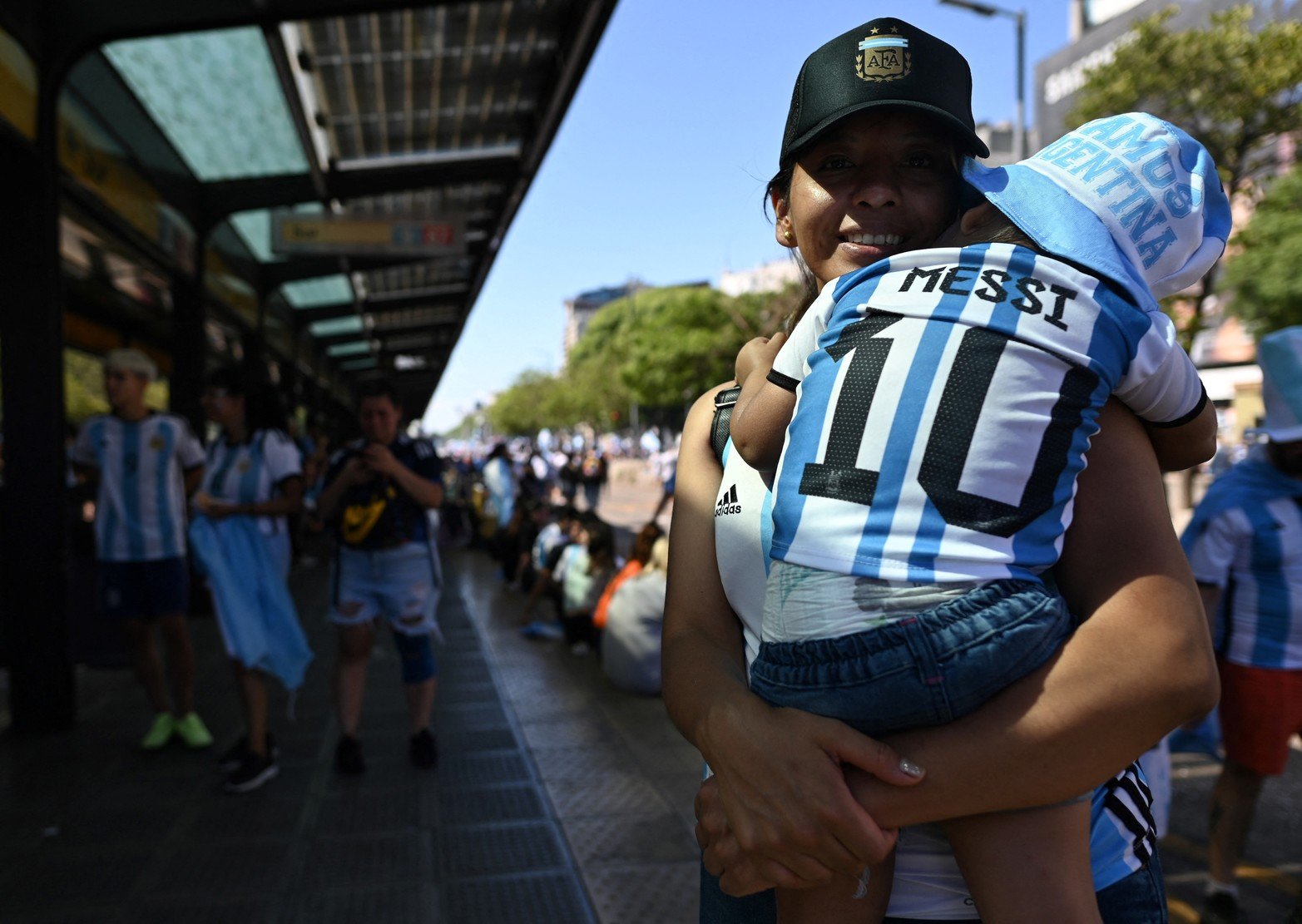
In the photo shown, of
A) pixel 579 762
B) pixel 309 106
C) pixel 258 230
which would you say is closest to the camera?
pixel 579 762

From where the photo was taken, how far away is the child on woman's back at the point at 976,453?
3.37 ft

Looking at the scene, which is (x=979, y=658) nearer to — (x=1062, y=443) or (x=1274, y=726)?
(x=1062, y=443)

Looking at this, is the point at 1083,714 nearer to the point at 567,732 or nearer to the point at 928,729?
the point at 928,729

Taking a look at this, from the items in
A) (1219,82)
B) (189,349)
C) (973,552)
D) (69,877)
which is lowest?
(69,877)

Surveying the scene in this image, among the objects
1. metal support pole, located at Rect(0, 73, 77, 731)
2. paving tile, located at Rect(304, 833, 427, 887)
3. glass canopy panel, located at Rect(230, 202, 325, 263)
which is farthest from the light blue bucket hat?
glass canopy panel, located at Rect(230, 202, 325, 263)

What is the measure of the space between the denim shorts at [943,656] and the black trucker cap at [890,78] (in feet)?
1.86

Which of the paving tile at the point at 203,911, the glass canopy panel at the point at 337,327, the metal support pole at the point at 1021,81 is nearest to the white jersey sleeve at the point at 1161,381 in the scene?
the paving tile at the point at 203,911

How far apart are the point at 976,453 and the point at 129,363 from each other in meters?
5.27

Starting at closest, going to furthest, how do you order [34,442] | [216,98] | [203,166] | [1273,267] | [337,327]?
[34,442]
[216,98]
[203,166]
[337,327]
[1273,267]

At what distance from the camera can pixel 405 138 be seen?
389 inches

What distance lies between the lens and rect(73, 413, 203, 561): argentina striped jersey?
17.3 ft

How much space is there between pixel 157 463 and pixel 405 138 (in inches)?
214

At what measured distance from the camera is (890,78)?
4.11 ft

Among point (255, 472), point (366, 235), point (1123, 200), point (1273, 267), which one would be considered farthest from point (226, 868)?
point (1273, 267)
